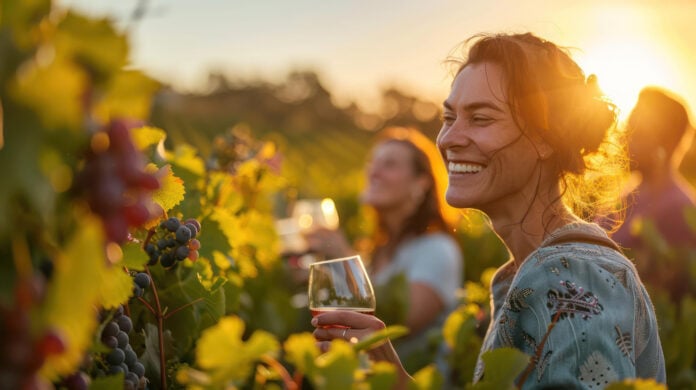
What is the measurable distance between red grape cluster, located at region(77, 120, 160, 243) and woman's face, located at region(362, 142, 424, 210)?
18.0 feet

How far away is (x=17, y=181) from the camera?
2.36 feet

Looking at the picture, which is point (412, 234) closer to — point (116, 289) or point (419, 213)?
point (419, 213)

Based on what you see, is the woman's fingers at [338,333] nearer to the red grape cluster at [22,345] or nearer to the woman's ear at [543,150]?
the woman's ear at [543,150]

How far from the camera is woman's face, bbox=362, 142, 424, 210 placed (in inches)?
248

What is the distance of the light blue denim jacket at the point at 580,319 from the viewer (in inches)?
66.5

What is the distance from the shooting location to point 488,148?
90.3 inches

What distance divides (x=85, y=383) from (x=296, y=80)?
6640cm

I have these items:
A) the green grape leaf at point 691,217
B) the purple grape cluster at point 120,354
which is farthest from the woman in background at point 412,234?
the purple grape cluster at point 120,354

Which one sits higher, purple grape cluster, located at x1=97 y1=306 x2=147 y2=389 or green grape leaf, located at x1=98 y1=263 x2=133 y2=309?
green grape leaf, located at x1=98 y1=263 x2=133 y2=309

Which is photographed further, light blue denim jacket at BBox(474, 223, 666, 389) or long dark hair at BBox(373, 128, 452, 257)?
long dark hair at BBox(373, 128, 452, 257)

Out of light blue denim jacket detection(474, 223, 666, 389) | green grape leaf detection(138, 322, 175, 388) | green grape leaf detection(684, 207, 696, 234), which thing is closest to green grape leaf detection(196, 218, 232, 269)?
green grape leaf detection(138, 322, 175, 388)

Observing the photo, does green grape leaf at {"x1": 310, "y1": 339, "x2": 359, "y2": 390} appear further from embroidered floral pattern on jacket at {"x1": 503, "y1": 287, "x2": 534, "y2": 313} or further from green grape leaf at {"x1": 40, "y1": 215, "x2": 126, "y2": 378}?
embroidered floral pattern on jacket at {"x1": 503, "y1": 287, "x2": 534, "y2": 313}

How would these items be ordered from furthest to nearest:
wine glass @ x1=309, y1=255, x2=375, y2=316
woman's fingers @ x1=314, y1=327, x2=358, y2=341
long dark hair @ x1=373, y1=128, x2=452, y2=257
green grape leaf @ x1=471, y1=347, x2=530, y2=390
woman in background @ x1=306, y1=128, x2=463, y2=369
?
long dark hair @ x1=373, y1=128, x2=452, y2=257 < woman in background @ x1=306, y1=128, x2=463, y2=369 < wine glass @ x1=309, y1=255, x2=375, y2=316 < woman's fingers @ x1=314, y1=327, x2=358, y2=341 < green grape leaf @ x1=471, y1=347, x2=530, y2=390

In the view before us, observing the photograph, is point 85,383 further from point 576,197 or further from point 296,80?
point 296,80
